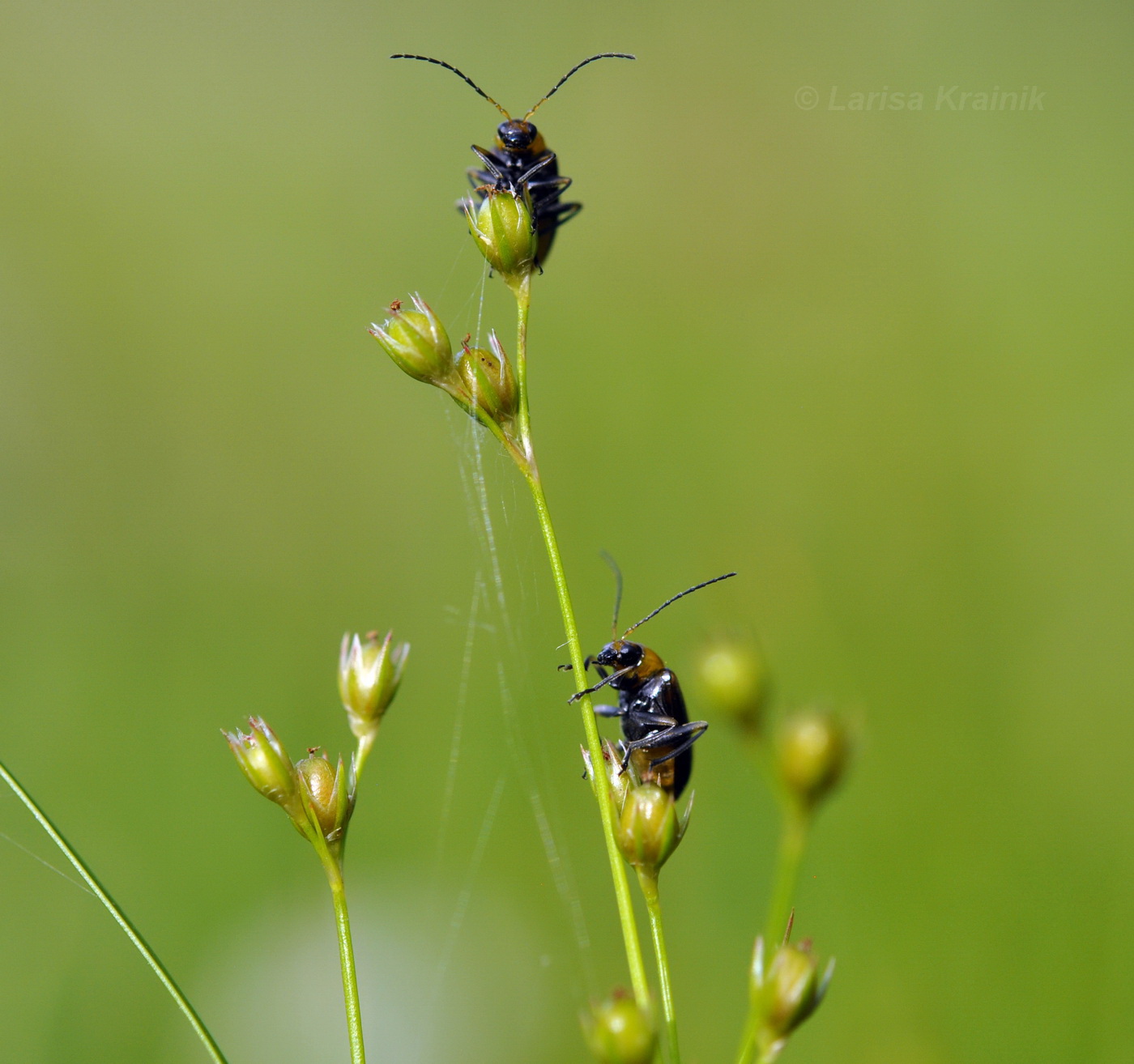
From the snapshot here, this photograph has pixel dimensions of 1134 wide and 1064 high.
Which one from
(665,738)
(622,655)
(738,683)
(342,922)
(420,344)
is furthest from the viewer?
(622,655)

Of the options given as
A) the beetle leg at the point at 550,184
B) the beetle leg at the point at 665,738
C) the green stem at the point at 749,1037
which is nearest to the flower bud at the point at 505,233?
the beetle leg at the point at 665,738

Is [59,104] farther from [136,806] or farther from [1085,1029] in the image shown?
[1085,1029]

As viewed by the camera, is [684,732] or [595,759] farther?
[684,732]

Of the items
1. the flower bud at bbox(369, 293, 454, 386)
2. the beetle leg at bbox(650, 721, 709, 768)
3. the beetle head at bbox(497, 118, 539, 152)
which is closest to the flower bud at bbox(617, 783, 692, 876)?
the flower bud at bbox(369, 293, 454, 386)

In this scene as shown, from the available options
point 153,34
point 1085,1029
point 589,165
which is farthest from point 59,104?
point 1085,1029

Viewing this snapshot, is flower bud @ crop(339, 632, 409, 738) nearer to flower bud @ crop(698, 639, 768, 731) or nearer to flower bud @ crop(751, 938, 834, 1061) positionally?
flower bud @ crop(698, 639, 768, 731)

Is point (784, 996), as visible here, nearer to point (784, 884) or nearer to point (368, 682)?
point (784, 884)

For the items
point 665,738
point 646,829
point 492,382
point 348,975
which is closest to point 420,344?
point 492,382
